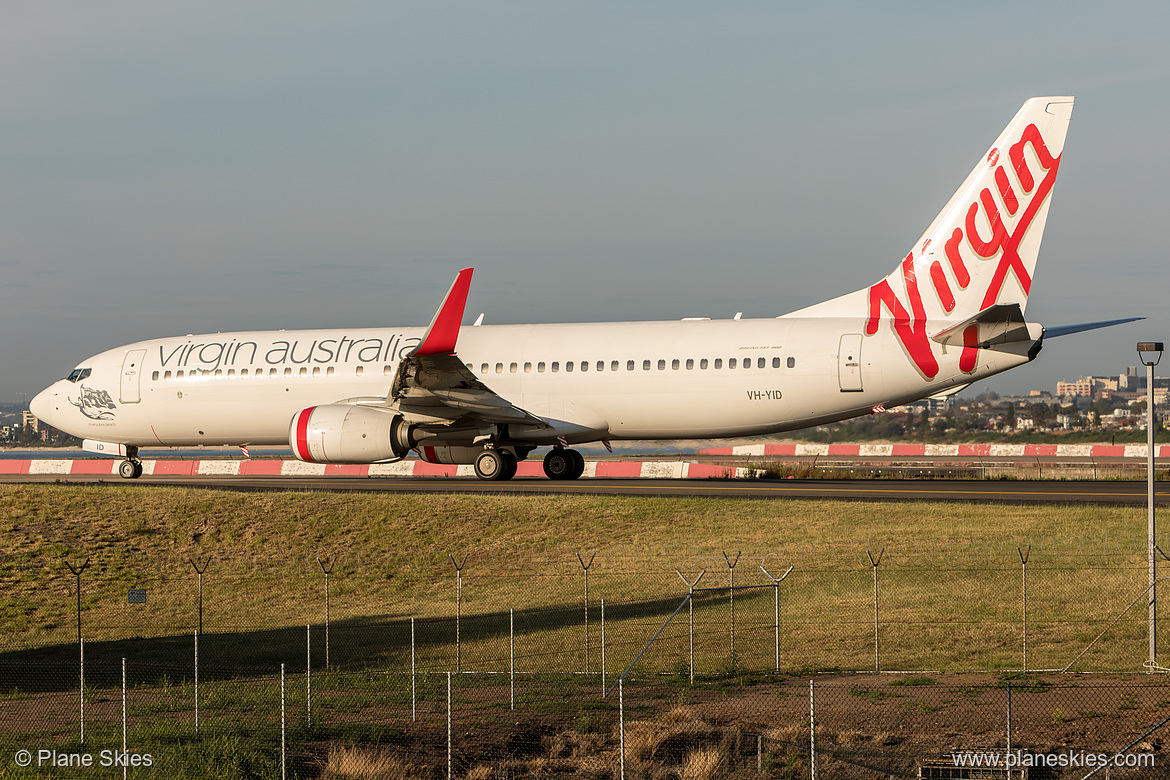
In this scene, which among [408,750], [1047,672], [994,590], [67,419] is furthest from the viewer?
[67,419]

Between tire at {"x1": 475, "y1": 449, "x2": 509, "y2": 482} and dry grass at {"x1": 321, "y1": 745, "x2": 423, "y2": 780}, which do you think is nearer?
dry grass at {"x1": 321, "y1": 745, "x2": 423, "y2": 780}

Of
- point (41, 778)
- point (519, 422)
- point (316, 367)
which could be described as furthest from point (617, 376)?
point (41, 778)

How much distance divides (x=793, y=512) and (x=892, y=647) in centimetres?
797

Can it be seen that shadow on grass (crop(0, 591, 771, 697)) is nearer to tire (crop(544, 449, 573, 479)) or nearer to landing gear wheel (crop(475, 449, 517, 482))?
landing gear wheel (crop(475, 449, 517, 482))

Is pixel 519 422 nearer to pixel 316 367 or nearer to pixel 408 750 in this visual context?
pixel 316 367

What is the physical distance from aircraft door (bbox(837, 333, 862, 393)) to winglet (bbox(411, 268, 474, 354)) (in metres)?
9.03

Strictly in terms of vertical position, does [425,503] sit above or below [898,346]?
below

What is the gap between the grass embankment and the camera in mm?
17938

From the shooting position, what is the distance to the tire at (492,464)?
30.4m

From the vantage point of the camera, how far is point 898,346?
2661 centimetres

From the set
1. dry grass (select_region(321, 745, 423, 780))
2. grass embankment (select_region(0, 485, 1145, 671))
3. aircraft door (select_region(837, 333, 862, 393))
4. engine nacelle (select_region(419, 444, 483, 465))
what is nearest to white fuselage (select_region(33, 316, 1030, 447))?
aircraft door (select_region(837, 333, 862, 393))

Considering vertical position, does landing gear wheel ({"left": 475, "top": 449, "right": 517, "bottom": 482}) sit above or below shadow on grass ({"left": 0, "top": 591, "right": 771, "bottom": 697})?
above

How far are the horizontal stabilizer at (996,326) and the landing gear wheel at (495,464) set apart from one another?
38.7 ft

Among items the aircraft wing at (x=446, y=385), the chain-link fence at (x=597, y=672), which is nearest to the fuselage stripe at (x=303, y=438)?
the aircraft wing at (x=446, y=385)
